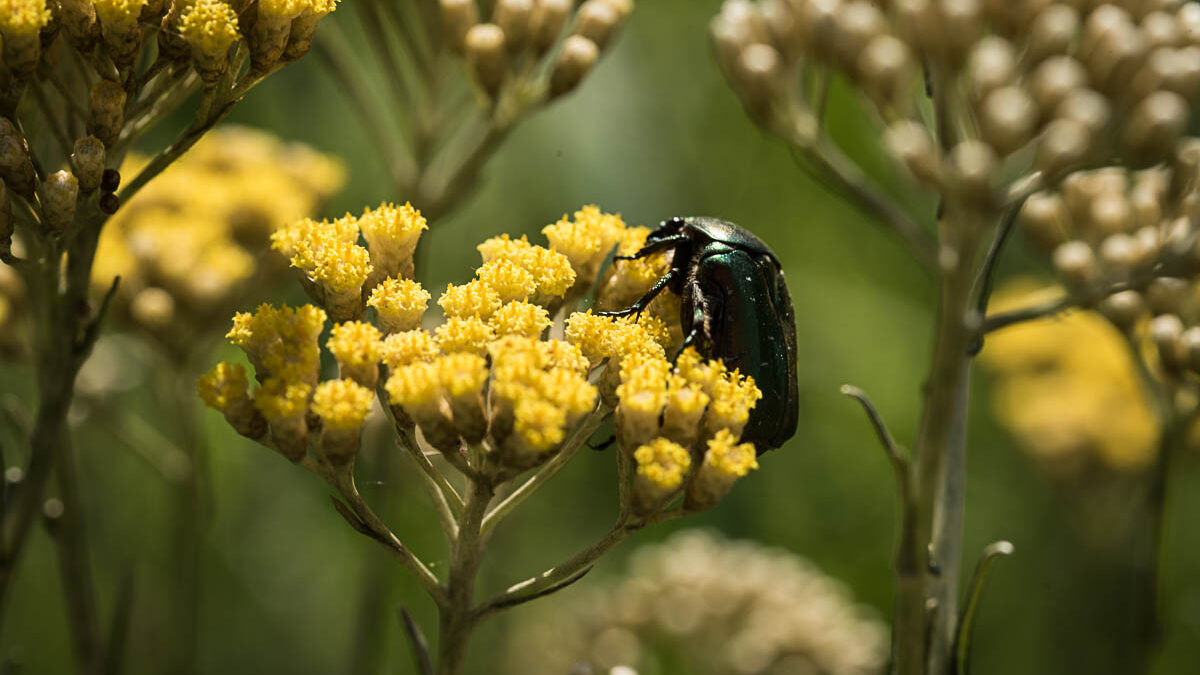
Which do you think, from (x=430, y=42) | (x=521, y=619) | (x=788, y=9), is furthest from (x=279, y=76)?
(x=788, y=9)

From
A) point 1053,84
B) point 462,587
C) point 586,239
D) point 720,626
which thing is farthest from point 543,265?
point 720,626

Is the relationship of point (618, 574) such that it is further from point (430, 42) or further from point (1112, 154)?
point (1112, 154)

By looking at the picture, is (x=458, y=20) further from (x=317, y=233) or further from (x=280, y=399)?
(x=280, y=399)

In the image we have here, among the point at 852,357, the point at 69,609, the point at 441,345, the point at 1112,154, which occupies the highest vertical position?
the point at 1112,154

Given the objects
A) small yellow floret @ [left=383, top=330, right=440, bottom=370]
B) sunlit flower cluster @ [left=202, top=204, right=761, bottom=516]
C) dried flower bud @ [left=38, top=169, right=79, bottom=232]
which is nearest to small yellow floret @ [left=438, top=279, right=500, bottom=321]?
sunlit flower cluster @ [left=202, top=204, right=761, bottom=516]

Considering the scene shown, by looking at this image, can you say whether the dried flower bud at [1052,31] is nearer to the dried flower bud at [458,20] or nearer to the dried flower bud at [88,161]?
the dried flower bud at [458,20]
